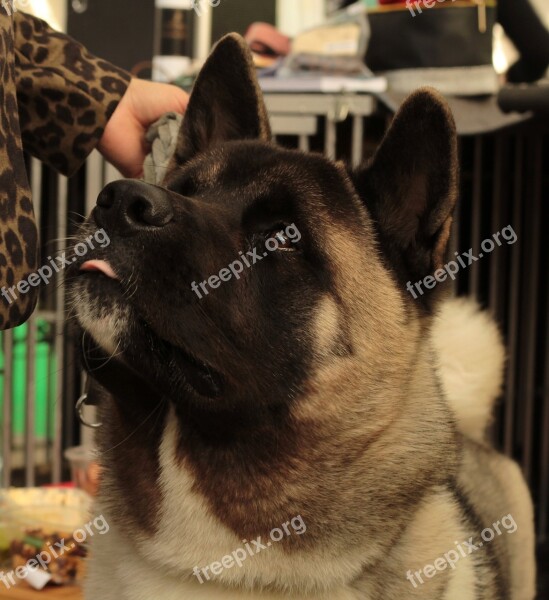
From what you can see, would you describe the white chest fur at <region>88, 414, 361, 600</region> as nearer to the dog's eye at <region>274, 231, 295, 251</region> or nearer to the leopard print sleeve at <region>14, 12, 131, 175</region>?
the dog's eye at <region>274, 231, 295, 251</region>

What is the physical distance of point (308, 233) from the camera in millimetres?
1544

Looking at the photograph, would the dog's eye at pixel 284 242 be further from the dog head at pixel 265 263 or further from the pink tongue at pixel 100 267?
the pink tongue at pixel 100 267

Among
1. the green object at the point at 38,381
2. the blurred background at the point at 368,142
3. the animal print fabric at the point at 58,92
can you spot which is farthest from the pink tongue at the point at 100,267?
the green object at the point at 38,381

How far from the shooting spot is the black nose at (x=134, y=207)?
4.30 ft

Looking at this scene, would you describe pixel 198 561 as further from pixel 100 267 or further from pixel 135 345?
pixel 100 267

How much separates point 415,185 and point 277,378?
18.0 inches

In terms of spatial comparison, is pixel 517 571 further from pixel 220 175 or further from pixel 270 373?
pixel 220 175

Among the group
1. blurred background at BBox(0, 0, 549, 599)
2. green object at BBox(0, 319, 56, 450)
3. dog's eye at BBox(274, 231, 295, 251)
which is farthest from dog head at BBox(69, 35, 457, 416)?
green object at BBox(0, 319, 56, 450)

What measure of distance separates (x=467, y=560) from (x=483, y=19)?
6.33 ft

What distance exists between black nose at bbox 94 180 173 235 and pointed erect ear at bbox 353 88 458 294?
19.0 inches

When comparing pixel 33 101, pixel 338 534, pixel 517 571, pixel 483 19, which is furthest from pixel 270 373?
pixel 483 19

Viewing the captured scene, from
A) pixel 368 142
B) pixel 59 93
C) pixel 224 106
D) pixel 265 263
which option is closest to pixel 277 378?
pixel 265 263

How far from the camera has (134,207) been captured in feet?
4.33

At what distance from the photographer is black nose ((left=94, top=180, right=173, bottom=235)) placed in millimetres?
1311
